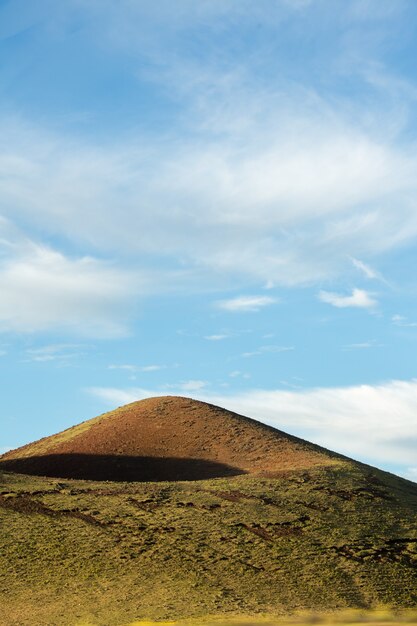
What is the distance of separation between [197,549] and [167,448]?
44.0 feet

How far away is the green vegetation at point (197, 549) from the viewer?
1725cm

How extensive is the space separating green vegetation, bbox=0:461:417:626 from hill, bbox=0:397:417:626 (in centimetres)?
5

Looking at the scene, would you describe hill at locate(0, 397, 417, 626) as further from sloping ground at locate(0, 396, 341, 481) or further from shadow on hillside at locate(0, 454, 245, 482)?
sloping ground at locate(0, 396, 341, 481)

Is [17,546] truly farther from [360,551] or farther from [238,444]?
[238,444]

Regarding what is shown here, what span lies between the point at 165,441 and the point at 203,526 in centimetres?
1286

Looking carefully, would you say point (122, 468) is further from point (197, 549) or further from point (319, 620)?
point (319, 620)

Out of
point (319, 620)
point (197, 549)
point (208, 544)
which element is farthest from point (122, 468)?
point (319, 620)

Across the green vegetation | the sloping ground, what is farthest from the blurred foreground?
the sloping ground

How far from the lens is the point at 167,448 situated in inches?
1314

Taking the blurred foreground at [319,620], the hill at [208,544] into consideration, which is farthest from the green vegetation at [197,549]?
the blurred foreground at [319,620]

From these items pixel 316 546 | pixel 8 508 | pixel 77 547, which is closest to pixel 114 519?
pixel 77 547

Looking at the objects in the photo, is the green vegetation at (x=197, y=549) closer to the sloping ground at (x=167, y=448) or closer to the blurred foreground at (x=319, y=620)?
the blurred foreground at (x=319, y=620)

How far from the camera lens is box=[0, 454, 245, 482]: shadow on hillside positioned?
30562mm

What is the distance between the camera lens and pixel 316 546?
20922mm
